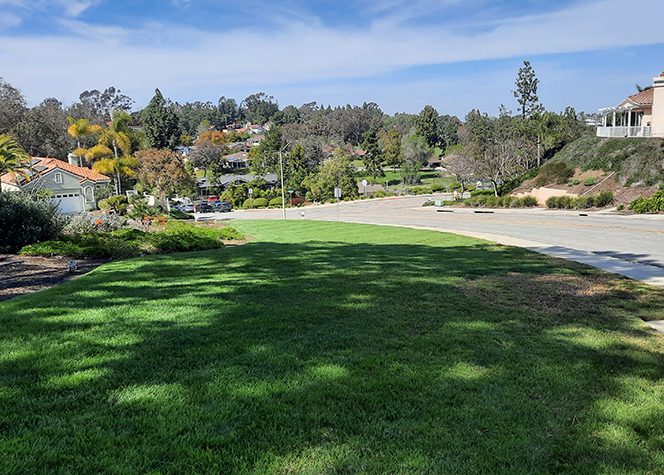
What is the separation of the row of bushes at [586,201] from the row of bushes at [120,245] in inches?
1117

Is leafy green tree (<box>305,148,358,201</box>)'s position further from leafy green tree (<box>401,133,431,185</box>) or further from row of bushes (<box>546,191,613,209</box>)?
row of bushes (<box>546,191,613,209</box>)

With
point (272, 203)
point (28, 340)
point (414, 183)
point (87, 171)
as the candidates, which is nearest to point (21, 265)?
point (28, 340)

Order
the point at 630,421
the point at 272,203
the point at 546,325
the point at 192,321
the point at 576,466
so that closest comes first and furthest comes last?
the point at 576,466 < the point at 630,421 < the point at 192,321 < the point at 546,325 < the point at 272,203

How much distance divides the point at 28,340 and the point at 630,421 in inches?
230

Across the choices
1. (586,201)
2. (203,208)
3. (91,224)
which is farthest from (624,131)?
(91,224)

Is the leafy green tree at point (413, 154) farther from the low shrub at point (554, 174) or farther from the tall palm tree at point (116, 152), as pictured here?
the tall palm tree at point (116, 152)

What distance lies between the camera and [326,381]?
454 centimetres

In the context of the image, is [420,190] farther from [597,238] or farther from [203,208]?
[597,238]

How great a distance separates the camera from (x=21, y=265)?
39.2 ft

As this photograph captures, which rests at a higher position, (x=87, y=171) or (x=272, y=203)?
(x=87, y=171)

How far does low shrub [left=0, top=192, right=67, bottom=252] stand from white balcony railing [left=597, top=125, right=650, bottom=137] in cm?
4577

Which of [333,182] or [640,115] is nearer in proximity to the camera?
[640,115]

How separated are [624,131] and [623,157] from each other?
506 centimetres

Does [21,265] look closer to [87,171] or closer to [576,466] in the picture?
[576,466]
